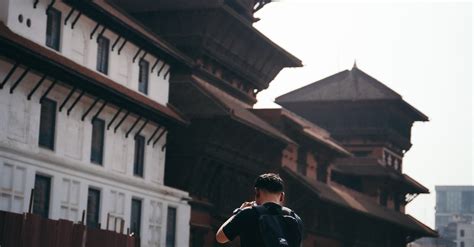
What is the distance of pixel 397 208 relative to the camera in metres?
68.6

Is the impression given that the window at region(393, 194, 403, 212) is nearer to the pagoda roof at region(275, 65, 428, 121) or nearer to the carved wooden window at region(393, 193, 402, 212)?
the carved wooden window at region(393, 193, 402, 212)

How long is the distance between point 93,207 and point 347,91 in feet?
134

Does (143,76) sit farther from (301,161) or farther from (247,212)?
(247,212)

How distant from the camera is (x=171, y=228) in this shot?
Result: 36250 mm

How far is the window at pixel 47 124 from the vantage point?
27.7 metres

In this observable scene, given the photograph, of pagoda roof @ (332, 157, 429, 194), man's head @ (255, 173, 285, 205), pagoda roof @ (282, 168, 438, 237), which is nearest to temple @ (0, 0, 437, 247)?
pagoda roof @ (282, 168, 438, 237)

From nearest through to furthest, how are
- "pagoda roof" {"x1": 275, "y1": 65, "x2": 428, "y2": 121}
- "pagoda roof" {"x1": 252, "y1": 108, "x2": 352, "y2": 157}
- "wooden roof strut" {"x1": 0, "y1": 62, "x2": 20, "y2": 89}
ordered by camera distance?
"wooden roof strut" {"x1": 0, "y1": 62, "x2": 20, "y2": 89} < "pagoda roof" {"x1": 252, "y1": 108, "x2": 352, "y2": 157} < "pagoda roof" {"x1": 275, "y1": 65, "x2": 428, "y2": 121}

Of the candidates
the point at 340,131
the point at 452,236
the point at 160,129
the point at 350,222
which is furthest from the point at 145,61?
the point at 452,236

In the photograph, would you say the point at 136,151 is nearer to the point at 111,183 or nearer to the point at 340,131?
the point at 111,183

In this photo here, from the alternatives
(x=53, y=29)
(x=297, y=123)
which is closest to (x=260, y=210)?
(x=53, y=29)

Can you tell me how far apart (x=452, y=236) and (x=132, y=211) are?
16259cm

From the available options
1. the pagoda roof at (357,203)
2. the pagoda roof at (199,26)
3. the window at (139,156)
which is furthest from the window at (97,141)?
the pagoda roof at (357,203)

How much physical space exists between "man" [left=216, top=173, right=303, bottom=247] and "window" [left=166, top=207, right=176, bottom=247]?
28.2m

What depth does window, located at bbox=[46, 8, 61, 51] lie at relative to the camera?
28.3 metres
